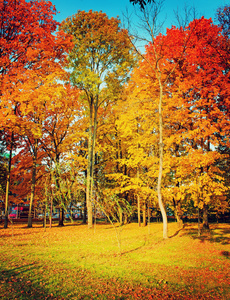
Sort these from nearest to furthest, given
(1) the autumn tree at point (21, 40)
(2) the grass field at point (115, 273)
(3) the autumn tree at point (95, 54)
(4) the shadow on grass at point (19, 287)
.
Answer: (4) the shadow on grass at point (19, 287) < (2) the grass field at point (115, 273) < (1) the autumn tree at point (21, 40) < (3) the autumn tree at point (95, 54)

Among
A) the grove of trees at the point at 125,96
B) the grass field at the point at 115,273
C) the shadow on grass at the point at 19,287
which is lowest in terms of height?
the grass field at the point at 115,273

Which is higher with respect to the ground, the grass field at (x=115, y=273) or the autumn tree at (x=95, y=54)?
the autumn tree at (x=95, y=54)

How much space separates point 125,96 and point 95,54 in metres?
4.12

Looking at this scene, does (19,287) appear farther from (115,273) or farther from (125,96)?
(125,96)

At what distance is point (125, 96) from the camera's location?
1417cm

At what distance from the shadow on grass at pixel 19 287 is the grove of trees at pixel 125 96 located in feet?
10.8

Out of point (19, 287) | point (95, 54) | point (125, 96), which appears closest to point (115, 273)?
point (19, 287)

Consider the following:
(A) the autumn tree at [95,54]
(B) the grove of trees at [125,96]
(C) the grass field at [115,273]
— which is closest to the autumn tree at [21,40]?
(B) the grove of trees at [125,96]

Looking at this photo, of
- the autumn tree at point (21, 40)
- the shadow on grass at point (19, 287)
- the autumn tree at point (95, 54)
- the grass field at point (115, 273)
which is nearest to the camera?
the shadow on grass at point (19, 287)

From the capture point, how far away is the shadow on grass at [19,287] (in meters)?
3.86

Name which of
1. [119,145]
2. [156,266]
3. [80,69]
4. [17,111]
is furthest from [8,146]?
[156,266]

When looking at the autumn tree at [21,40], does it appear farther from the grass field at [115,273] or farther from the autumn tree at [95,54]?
the grass field at [115,273]

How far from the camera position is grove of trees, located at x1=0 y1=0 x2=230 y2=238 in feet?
34.5

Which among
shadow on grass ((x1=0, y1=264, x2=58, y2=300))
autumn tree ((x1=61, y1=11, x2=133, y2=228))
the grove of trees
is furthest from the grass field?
autumn tree ((x1=61, y1=11, x2=133, y2=228))
